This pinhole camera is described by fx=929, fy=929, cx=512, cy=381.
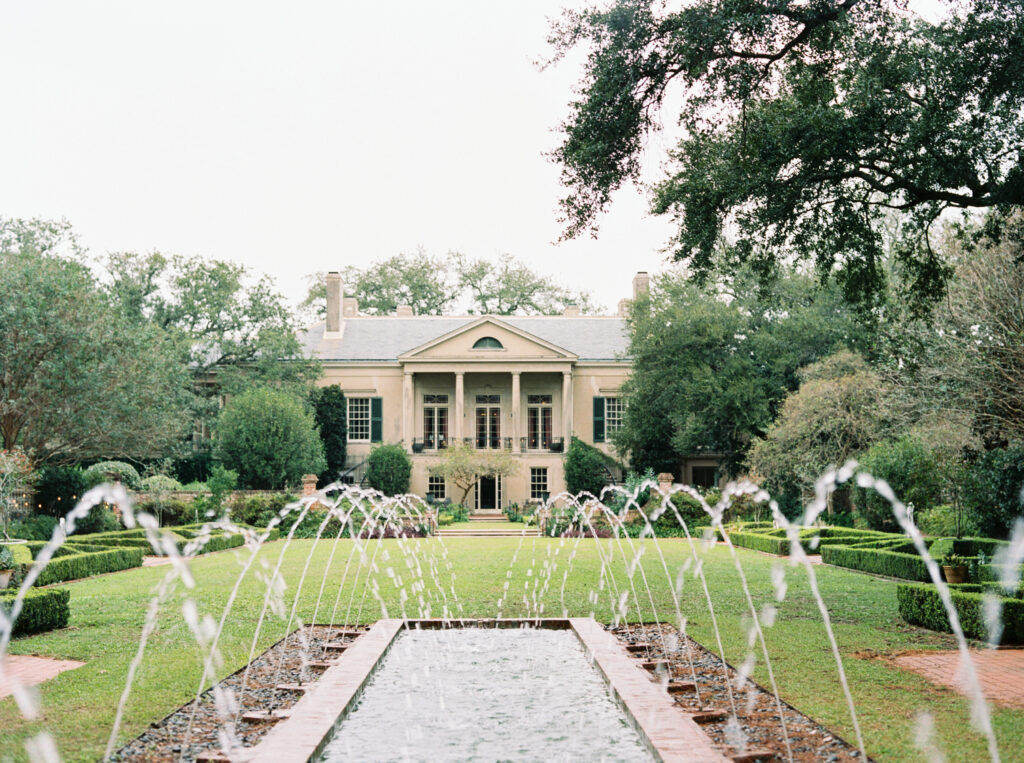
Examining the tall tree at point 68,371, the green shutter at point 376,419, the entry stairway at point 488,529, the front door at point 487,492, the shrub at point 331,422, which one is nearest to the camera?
the tall tree at point 68,371

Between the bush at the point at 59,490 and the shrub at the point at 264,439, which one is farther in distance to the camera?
the shrub at the point at 264,439

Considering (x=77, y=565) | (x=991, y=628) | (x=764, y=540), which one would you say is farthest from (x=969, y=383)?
(x=77, y=565)

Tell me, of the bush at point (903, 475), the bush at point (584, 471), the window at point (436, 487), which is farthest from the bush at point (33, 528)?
the bush at point (903, 475)

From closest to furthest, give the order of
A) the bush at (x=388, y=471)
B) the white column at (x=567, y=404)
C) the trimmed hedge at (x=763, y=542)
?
1. the trimmed hedge at (x=763, y=542)
2. the bush at (x=388, y=471)
3. the white column at (x=567, y=404)

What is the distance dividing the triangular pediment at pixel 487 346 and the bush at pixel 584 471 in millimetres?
4598

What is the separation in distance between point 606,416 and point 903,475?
1873 cm

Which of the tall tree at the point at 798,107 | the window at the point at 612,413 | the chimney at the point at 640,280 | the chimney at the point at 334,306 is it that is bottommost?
the window at the point at 612,413

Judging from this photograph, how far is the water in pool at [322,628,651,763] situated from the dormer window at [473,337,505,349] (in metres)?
29.8

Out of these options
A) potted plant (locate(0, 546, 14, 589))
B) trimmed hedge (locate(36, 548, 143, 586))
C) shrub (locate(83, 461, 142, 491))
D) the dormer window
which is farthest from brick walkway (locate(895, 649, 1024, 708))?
the dormer window

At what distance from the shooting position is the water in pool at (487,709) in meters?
5.64

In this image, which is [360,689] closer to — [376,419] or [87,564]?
[87,564]

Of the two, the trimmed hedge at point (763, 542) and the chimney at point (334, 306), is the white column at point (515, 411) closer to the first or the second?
the chimney at point (334, 306)

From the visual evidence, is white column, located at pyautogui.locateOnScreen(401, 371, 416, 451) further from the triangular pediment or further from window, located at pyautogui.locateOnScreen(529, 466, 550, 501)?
window, located at pyautogui.locateOnScreen(529, 466, 550, 501)

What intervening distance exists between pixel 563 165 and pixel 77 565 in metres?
10.7
